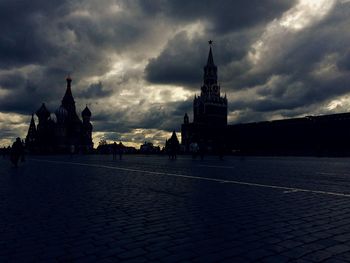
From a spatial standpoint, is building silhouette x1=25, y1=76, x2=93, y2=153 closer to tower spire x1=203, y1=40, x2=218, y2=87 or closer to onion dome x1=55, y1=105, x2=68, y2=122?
onion dome x1=55, y1=105, x2=68, y2=122

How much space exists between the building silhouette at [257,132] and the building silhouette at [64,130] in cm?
3572

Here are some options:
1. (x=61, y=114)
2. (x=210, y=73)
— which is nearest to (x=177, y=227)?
(x=61, y=114)

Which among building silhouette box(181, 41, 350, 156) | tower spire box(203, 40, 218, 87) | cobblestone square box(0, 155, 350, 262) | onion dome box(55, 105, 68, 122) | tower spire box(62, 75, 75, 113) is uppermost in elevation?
tower spire box(203, 40, 218, 87)

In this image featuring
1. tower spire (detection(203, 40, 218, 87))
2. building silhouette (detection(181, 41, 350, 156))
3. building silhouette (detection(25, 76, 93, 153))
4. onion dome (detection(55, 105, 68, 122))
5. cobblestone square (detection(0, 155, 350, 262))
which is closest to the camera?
cobblestone square (detection(0, 155, 350, 262))

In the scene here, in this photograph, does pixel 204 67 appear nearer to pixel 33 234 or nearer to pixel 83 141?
pixel 83 141

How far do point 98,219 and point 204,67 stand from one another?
121 m

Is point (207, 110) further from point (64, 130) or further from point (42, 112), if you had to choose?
A: point (42, 112)

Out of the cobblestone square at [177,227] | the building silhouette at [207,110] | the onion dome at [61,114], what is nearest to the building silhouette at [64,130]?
the onion dome at [61,114]

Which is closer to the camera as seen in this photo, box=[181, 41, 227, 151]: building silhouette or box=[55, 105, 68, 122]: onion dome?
box=[55, 105, 68, 122]: onion dome

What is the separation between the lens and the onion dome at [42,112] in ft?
392

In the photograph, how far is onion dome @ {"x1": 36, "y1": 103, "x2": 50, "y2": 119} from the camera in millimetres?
119562

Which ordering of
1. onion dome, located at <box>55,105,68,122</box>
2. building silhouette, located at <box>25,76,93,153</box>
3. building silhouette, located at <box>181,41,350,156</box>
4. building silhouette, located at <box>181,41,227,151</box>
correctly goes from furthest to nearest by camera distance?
1. building silhouette, located at <box>181,41,227,151</box>
2. onion dome, located at <box>55,105,68,122</box>
3. building silhouette, located at <box>25,76,93,153</box>
4. building silhouette, located at <box>181,41,350,156</box>

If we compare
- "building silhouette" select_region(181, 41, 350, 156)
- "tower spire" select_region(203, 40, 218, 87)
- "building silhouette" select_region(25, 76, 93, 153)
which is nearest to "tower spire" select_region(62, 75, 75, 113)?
"building silhouette" select_region(25, 76, 93, 153)

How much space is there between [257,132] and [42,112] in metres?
72.4
